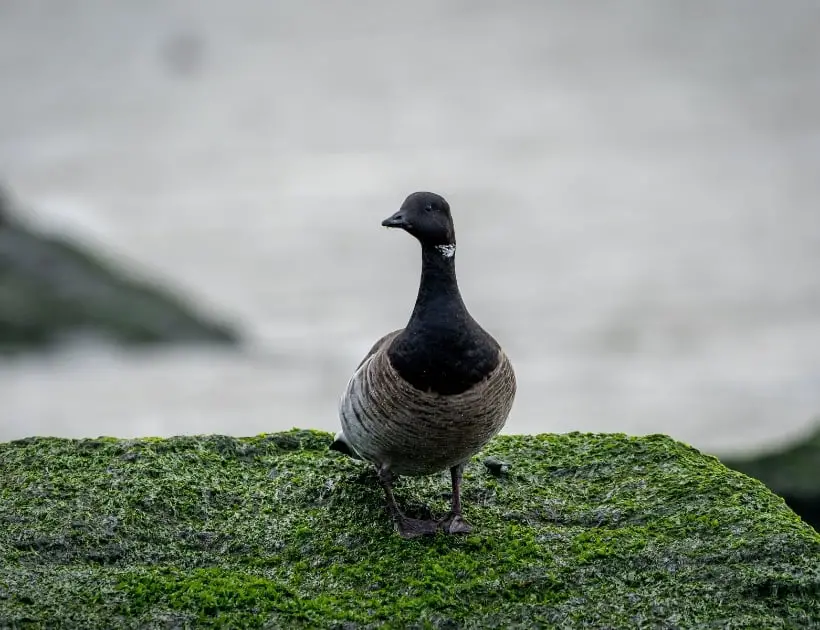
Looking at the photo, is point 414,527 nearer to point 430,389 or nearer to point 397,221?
point 430,389

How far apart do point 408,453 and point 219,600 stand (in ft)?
4.87

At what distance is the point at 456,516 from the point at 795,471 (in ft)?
18.0

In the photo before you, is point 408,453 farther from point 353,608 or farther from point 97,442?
point 97,442

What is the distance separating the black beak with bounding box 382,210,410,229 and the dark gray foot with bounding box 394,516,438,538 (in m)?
1.91

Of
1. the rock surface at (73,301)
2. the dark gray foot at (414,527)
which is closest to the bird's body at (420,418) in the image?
the dark gray foot at (414,527)

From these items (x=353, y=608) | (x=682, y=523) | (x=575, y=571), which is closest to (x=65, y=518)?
(x=353, y=608)

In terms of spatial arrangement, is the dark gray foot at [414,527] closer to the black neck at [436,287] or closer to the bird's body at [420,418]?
the bird's body at [420,418]

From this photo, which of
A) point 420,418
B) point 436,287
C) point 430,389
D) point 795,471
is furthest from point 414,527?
point 795,471

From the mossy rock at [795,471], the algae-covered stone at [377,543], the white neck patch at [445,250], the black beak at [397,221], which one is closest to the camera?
the algae-covered stone at [377,543]

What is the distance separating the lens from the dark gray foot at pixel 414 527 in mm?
6980

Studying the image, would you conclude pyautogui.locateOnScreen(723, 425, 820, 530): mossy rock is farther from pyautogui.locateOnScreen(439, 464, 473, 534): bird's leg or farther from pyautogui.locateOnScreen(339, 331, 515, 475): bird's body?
pyautogui.locateOnScreen(339, 331, 515, 475): bird's body

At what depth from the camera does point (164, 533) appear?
23.0ft

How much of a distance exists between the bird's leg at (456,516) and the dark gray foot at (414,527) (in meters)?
0.08

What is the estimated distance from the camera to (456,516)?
7.11 metres
